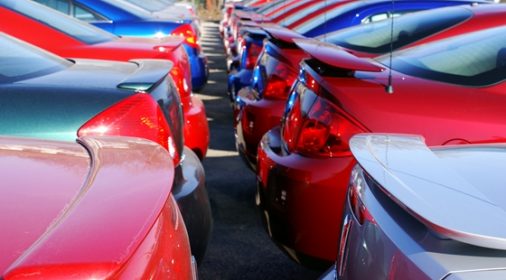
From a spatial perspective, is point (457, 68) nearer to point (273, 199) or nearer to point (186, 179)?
point (273, 199)

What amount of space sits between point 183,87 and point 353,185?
3.13 metres

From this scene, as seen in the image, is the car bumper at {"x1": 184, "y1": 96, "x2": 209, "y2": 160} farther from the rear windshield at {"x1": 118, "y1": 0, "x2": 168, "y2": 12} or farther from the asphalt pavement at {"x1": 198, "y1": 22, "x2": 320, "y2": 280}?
the rear windshield at {"x1": 118, "y1": 0, "x2": 168, "y2": 12}

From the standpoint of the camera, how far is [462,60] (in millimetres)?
3865

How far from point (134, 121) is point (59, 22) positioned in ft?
9.70

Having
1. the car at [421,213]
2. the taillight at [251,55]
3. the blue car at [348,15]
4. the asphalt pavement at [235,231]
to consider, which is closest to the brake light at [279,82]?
the asphalt pavement at [235,231]

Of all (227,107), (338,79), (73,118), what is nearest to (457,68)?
(338,79)

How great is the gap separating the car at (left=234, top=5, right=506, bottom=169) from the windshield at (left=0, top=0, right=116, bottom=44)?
1200mm

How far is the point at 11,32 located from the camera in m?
5.45

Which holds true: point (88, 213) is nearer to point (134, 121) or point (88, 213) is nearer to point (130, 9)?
point (134, 121)

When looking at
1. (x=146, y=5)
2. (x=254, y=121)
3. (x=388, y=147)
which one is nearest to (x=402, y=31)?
(x=254, y=121)

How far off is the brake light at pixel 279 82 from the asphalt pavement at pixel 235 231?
0.84 m

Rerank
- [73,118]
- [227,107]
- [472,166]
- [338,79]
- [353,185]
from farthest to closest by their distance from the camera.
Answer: [227,107] < [338,79] < [73,118] < [353,185] < [472,166]

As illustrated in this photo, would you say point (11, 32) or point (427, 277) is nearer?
point (427, 277)

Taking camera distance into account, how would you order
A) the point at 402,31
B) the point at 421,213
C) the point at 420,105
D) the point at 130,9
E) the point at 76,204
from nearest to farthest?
1. the point at 421,213
2. the point at 76,204
3. the point at 420,105
4. the point at 402,31
5. the point at 130,9
